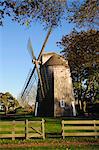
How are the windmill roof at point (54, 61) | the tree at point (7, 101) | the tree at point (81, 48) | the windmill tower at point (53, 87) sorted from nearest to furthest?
the tree at point (81, 48)
the windmill tower at point (53, 87)
the windmill roof at point (54, 61)
the tree at point (7, 101)

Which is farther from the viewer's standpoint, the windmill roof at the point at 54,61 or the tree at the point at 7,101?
the tree at the point at 7,101

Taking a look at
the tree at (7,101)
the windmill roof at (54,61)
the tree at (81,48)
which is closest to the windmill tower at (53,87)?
the windmill roof at (54,61)

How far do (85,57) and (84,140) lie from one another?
19329 mm

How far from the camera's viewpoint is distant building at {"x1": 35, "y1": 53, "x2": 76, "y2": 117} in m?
62.3

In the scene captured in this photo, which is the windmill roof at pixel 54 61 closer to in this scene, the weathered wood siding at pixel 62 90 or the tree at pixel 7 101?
the weathered wood siding at pixel 62 90

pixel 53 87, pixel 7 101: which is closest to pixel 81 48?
pixel 53 87

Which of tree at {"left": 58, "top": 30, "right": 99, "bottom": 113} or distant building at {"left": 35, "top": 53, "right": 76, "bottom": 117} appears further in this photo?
distant building at {"left": 35, "top": 53, "right": 76, "bottom": 117}

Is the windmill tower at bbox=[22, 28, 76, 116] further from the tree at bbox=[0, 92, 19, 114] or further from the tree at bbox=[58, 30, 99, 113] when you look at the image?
the tree at bbox=[0, 92, 19, 114]

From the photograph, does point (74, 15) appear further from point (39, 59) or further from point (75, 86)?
point (75, 86)

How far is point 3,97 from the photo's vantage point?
91.6 meters

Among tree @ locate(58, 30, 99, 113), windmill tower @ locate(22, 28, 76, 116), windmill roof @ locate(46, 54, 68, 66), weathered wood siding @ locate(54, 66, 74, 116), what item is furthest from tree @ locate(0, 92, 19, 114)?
tree @ locate(58, 30, 99, 113)

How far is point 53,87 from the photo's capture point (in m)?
62.5

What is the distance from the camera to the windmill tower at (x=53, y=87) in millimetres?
62031

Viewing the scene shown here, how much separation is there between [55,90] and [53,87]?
64 centimetres
